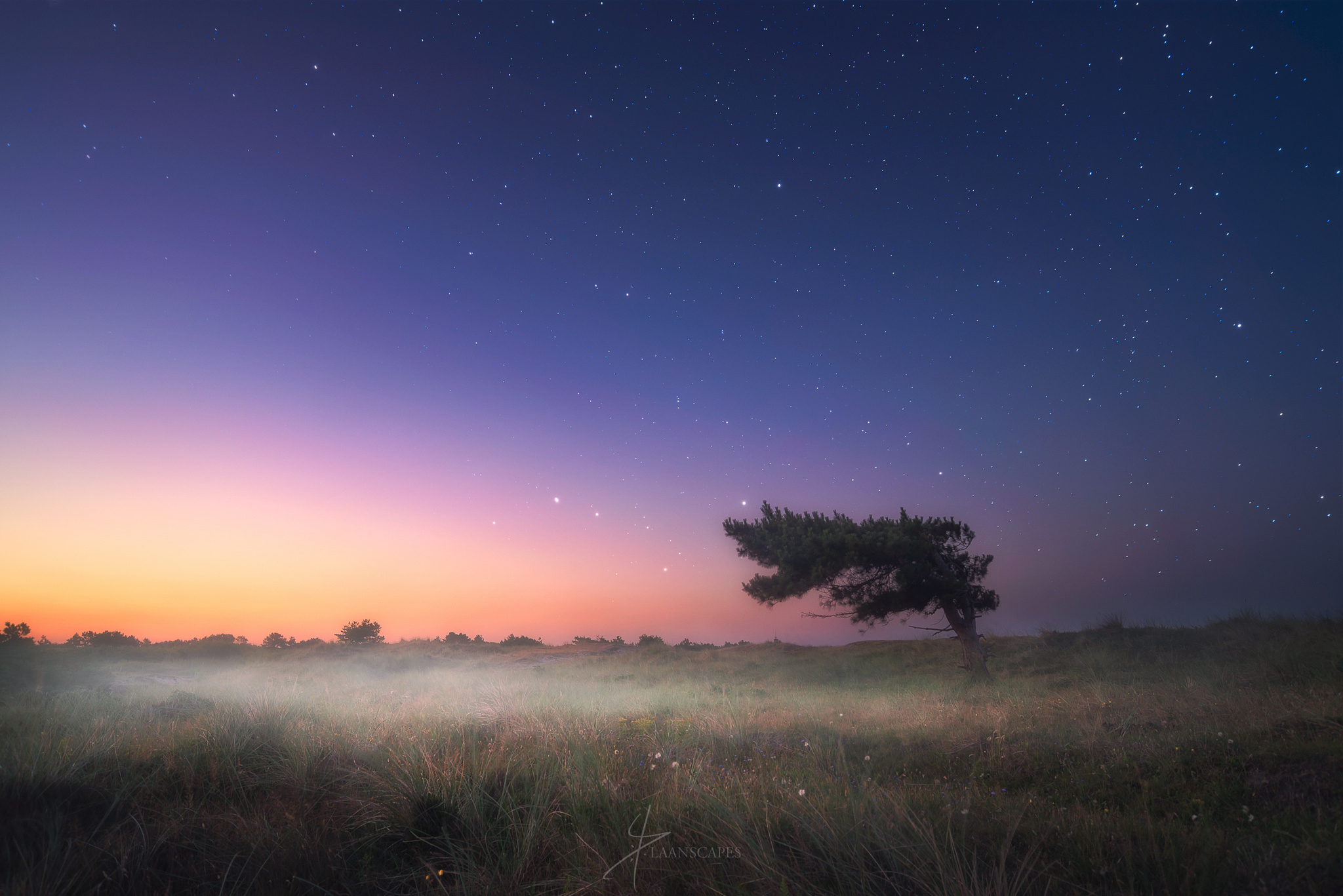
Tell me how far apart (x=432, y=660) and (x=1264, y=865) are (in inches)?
1162

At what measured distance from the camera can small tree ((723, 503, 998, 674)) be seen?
18.5 meters

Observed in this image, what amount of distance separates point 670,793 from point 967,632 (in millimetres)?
19352

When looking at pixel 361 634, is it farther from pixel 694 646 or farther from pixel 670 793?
pixel 670 793

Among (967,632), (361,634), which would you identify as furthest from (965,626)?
(361,634)

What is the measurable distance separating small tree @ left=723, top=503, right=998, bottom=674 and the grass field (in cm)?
678

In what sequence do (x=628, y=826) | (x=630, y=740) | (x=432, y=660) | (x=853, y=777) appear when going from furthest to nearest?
(x=432, y=660)
(x=630, y=740)
(x=853, y=777)
(x=628, y=826)

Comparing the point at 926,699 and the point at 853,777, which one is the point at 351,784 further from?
the point at 926,699

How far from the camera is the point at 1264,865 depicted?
272 centimetres

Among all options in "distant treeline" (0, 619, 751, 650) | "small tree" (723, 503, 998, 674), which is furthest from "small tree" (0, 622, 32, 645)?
"small tree" (723, 503, 998, 674)

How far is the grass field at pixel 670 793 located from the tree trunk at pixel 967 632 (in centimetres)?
688

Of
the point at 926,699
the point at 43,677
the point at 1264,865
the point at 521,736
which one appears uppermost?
the point at 1264,865

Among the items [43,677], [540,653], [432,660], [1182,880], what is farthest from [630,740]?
[540,653]

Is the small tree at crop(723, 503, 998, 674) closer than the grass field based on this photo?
No
